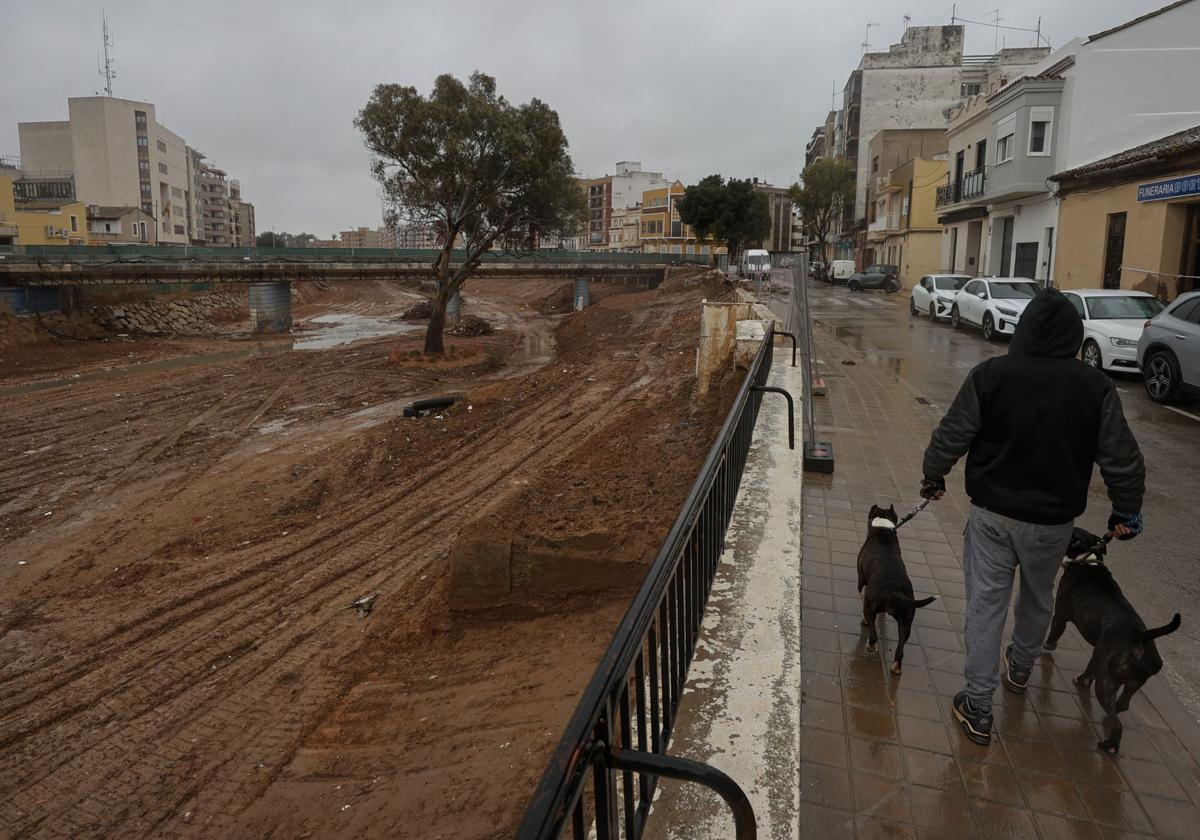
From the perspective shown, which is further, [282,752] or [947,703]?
[282,752]

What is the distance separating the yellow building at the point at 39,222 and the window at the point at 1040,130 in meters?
61.6

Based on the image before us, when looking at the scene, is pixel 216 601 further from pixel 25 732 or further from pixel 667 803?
pixel 667 803

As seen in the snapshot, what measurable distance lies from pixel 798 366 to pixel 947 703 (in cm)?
855

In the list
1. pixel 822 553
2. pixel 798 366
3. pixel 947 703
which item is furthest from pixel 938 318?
pixel 947 703

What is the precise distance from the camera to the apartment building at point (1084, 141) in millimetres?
20547

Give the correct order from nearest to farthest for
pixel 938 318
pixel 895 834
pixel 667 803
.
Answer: pixel 667 803
pixel 895 834
pixel 938 318

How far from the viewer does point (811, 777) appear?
308 cm

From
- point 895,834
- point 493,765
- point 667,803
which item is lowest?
point 493,765

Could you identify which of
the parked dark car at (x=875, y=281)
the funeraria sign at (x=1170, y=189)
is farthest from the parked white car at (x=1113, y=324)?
the parked dark car at (x=875, y=281)

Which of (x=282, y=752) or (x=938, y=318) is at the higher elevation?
(x=938, y=318)

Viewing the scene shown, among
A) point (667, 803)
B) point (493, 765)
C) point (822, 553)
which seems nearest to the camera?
point (667, 803)

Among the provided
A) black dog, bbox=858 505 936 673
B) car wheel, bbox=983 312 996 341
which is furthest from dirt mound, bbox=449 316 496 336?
black dog, bbox=858 505 936 673

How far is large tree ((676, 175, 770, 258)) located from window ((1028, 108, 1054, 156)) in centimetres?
3436

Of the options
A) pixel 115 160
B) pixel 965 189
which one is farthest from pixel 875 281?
pixel 115 160
